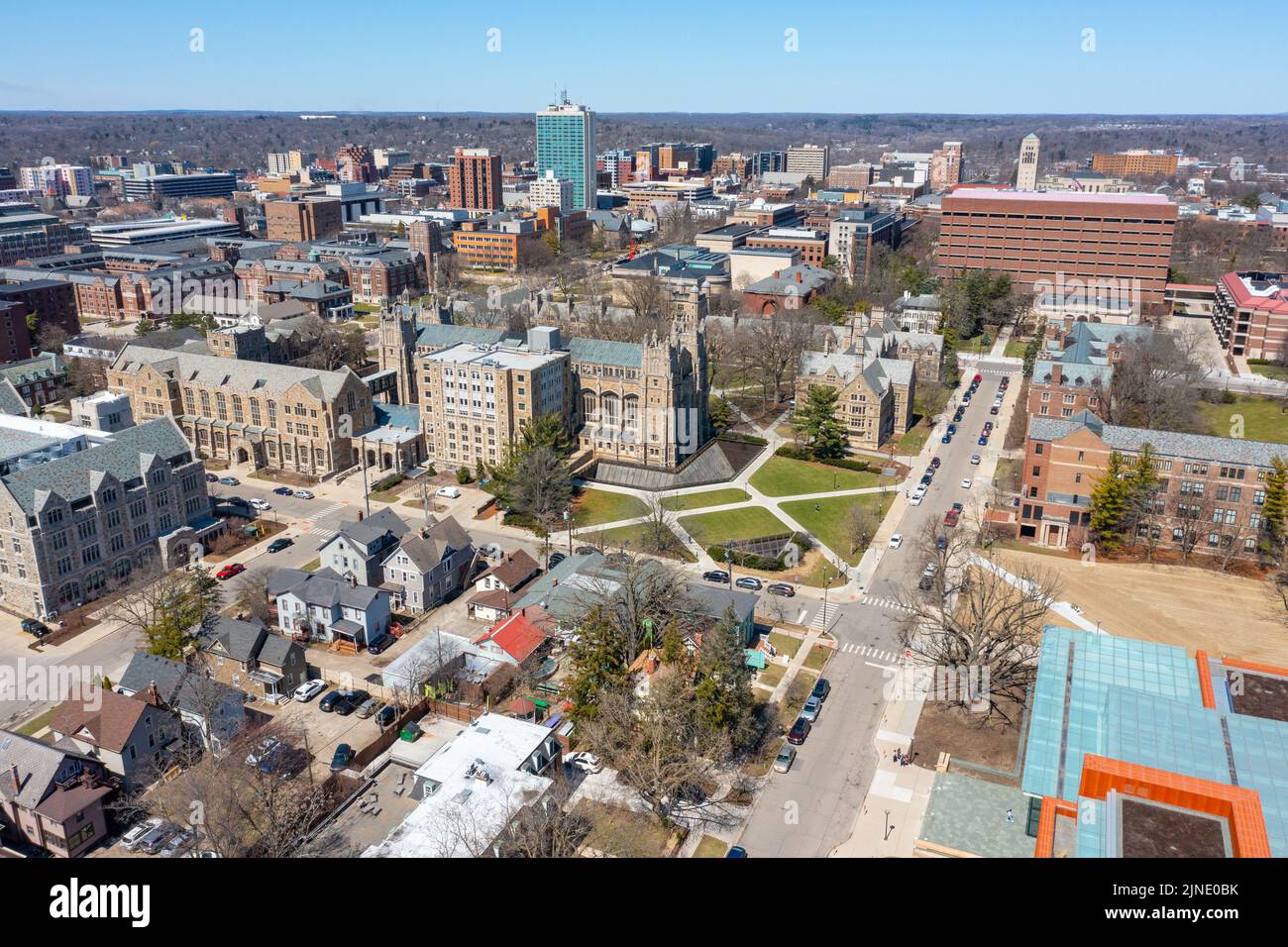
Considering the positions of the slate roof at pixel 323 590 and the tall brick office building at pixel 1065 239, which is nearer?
the slate roof at pixel 323 590

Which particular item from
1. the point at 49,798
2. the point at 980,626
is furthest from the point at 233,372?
the point at 980,626

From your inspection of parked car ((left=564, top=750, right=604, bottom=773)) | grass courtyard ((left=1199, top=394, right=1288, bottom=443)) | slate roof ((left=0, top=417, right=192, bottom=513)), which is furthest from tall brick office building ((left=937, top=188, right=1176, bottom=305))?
parked car ((left=564, top=750, right=604, bottom=773))

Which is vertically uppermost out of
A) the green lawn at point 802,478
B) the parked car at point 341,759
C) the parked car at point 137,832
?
the green lawn at point 802,478

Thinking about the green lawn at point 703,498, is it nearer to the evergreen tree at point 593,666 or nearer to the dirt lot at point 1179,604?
the dirt lot at point 1179,604

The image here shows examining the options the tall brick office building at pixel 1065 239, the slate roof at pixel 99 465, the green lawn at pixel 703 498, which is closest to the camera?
the slate roof at pixel 99 465

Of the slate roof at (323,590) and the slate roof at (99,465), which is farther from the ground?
the slate roof at (99,465)

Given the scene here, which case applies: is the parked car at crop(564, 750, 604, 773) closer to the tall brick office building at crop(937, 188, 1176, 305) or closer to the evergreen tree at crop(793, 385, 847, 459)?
the evergreen tree at crop(793, 385, 847, 459)

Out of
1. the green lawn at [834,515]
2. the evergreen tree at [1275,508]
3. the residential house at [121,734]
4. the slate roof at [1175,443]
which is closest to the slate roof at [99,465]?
the residential house at [121,734]
